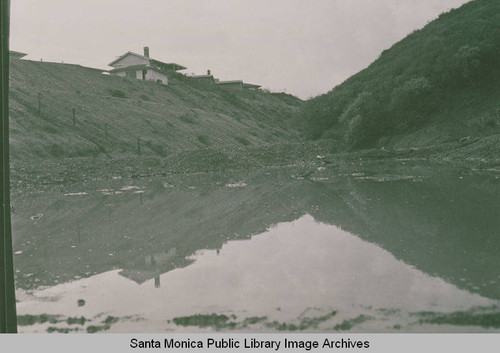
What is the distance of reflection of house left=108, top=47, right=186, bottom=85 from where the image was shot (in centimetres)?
6861

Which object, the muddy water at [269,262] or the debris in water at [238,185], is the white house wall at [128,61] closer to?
the debris in water at [238,185]

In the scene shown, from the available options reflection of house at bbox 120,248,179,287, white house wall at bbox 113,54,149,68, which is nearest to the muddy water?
reflection of house at bbox 120,248,179,287

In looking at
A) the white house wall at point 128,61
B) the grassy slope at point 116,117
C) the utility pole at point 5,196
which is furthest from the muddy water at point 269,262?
the white house wall at point 128,61

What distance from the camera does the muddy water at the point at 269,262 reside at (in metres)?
5.09

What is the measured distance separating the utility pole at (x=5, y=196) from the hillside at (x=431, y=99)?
77.8 ft

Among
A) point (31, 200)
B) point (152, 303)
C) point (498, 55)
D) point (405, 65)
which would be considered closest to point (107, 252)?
point (152, 303)

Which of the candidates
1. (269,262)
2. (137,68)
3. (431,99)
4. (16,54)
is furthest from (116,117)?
(269,262)

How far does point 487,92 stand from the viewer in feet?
94.1

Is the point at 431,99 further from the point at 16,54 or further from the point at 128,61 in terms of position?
the point at 128,61

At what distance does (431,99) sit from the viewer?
98.5 feet

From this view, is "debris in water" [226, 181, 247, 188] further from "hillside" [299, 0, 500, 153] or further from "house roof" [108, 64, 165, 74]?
"house roof" [108, 64, 165, 74]

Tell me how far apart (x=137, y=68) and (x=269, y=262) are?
65.1 metres

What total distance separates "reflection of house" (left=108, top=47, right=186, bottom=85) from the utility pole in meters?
66.1

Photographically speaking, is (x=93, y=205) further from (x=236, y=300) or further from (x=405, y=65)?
(x=405, y=65)
